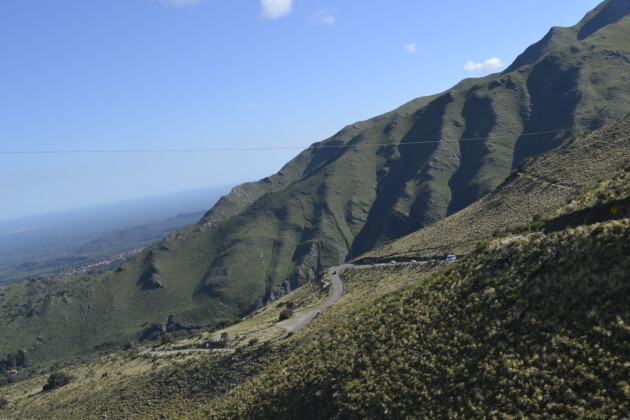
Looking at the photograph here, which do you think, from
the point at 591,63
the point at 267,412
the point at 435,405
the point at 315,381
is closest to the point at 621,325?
the point at 435,405

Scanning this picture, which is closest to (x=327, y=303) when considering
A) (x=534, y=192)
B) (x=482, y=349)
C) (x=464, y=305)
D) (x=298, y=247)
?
(x=464, y=305)

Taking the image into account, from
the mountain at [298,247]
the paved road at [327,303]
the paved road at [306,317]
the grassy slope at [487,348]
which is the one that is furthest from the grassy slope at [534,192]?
the mountain at [298,247]

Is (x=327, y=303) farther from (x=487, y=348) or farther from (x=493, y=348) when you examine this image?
(x=493, y=348)

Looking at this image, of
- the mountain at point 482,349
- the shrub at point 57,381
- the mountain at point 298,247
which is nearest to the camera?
the mountain at point 482,349

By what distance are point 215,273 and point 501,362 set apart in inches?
6396

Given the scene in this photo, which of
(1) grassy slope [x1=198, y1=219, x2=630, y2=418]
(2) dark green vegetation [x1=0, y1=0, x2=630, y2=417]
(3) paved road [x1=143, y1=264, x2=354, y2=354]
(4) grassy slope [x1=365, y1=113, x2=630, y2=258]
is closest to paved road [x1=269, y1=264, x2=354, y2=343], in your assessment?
(3) paved road [x1=143, y1=264, x2=354, y2=354]

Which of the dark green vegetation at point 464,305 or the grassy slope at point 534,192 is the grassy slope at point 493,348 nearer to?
the dark green vegetation at point 464,305

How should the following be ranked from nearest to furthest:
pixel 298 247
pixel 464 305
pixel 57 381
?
pixel 464 305
pixel 57 381
pixel 298 247

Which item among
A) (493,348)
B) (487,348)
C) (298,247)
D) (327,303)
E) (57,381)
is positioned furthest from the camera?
(298,247)

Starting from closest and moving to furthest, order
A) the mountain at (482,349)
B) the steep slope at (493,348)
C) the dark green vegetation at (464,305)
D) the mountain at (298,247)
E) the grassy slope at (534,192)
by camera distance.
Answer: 1. the steep slope at (493,348)
2. the mountain at (482,349)
3. the dark green vegetation at (464,305)
4. the grassy slope at (534,192)
5. the mountain at (298,247)

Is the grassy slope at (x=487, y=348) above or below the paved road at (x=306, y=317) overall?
above

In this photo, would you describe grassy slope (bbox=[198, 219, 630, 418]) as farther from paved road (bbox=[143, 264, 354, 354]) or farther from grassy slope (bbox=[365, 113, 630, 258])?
grassy slope (bbox=[365, 113, 630, 258])

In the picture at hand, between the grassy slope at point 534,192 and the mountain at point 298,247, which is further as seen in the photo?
the mountain at point 298,247

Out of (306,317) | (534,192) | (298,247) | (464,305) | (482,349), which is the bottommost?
(298,247)
